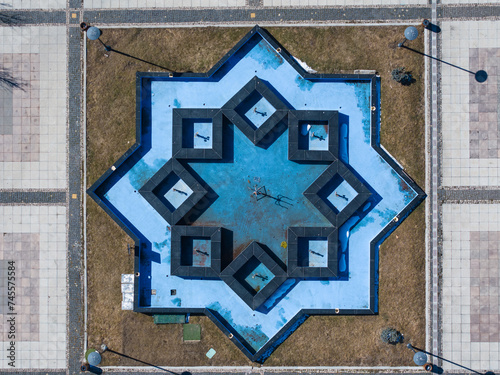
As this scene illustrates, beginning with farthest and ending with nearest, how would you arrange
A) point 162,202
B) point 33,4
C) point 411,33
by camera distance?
1. point 33,4
2. point 162,202
3. point 411,33

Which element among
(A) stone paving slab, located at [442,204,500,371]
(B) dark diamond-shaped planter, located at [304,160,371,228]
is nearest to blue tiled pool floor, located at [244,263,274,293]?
(B) dark diamond-shaped planter, located at [304,160,371,228]

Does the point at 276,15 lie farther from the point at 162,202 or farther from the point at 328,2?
the point at 162,202

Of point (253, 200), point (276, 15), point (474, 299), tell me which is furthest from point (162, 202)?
point (474, 299)

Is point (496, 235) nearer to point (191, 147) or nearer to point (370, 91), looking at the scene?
point (370, 91)

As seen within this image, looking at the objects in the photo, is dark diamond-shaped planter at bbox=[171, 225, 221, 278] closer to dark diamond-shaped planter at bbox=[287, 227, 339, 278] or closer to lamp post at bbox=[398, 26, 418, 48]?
dark diamond-shaped planter at bbox=[287, 227, 339, 278]

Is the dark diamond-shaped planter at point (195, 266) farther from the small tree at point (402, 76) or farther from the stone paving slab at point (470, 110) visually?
the stone paving slab at point (470, 110)

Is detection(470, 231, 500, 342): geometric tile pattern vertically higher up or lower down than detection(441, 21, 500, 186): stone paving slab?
lower down

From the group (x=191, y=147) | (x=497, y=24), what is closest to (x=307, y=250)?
(x=191, y=147)
